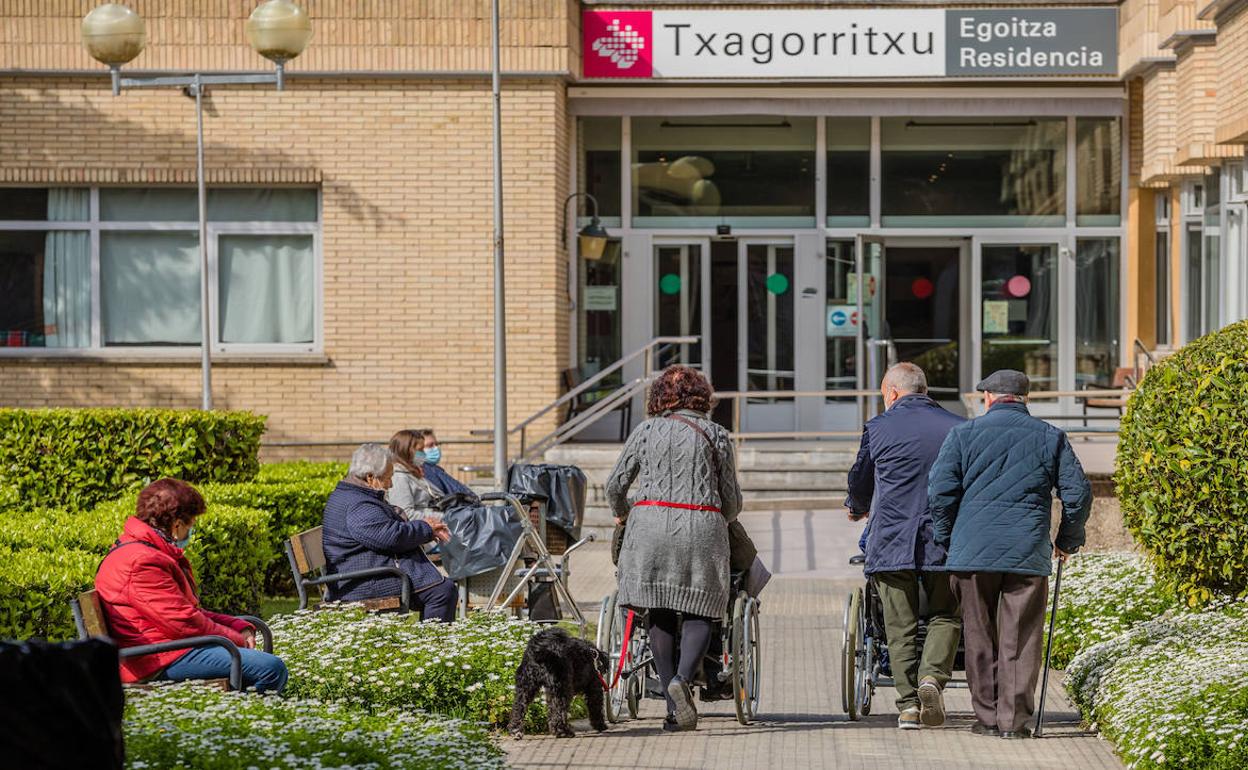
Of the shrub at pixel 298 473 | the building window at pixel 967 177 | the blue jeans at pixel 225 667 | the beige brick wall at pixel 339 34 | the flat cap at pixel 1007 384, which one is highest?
the beige brick wall at pixel 339 34

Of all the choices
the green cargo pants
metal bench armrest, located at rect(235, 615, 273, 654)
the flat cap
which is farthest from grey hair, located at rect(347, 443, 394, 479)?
the flat cap

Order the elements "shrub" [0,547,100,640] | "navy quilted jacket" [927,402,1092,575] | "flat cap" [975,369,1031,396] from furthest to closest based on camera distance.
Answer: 1. "flat cap" [975,369,1031,396]
2. "navy quilted jacket" [927,402,1092,575]
3. "shrub" [0,547,100,640]

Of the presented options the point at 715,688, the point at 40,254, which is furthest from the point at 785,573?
the point at 40,254

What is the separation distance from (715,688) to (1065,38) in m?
14.0

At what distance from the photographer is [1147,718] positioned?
289 inches

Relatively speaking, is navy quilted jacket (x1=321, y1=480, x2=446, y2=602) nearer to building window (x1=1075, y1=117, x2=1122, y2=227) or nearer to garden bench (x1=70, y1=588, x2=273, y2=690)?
garden bench (x1=70, y1=588, x2=273, y2=690)

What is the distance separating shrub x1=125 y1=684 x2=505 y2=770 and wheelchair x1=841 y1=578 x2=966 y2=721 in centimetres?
208

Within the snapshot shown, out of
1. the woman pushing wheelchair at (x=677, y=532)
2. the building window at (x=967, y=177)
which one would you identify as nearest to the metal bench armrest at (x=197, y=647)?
the woman pushing wheelchair at (x=677, y=532)

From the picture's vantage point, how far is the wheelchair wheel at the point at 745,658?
26.6 feet

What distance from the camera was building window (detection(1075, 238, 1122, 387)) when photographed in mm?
21844

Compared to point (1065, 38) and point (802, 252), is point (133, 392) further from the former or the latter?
point (1065, 38)

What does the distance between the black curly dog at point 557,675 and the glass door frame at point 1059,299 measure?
48.1 feet

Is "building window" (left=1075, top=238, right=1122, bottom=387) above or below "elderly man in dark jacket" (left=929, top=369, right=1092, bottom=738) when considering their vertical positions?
above

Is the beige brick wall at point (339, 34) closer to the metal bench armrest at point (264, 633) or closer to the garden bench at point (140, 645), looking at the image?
the metal bench armrest at point (264, 633)
